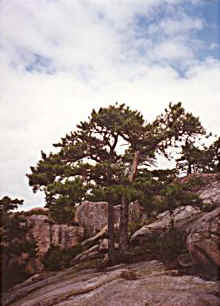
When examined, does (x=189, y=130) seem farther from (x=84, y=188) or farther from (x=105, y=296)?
(x=105, y=296)

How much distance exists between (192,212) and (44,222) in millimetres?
13022

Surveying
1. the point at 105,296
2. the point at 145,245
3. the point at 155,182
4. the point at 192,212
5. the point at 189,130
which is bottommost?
the point at 105,296

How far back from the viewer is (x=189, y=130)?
1909 centimetres

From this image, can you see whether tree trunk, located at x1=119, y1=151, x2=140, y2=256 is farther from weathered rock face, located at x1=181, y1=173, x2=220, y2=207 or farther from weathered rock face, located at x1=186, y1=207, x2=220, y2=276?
weathered rock face, located at x1=186, y1=207, x2=220, y2=276

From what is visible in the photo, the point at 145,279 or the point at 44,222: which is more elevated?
the point at 44,222

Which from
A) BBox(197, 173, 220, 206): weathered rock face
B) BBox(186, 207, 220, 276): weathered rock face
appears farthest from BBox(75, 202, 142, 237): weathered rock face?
BBox(186, 207, 220, 276): weathered rock face

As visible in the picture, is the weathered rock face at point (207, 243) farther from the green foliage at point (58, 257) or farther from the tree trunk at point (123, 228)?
the green foliage at point (58, 257)

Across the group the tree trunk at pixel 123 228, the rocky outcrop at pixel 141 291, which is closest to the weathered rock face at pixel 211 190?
the tree trunk at pixel 123 228

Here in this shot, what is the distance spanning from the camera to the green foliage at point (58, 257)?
70.4 ft

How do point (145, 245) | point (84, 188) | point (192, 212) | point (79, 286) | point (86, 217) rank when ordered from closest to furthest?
1. point (79, 286)
2. point (84, 188)
3. point (145, 245)
4. point (192, 212)
5. point (86, 217)

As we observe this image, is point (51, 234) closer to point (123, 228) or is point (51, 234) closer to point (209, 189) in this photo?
point (123, 228)

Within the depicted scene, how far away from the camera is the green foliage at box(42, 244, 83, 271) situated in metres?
21.5

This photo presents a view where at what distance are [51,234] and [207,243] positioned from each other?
17317 mm

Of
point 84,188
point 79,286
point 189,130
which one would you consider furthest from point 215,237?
point 189,130
